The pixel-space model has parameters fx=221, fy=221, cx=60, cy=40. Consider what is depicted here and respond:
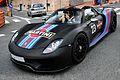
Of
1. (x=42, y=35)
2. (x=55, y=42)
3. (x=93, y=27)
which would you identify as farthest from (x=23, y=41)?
(x=93, y=27)

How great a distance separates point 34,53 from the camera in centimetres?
418

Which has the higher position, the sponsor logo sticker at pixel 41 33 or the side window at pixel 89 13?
the side window at pixel 89 13

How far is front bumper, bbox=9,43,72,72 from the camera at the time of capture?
4125 millimetres

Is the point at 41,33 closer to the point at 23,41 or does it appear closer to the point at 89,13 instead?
the point at 23,41

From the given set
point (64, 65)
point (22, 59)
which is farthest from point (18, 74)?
point (64, 65)

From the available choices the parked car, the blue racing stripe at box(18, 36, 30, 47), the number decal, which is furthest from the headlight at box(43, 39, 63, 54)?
the parked car

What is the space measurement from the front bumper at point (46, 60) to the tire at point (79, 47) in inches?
9.3

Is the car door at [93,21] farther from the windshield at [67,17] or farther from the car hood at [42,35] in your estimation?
the car hood at [42,35]

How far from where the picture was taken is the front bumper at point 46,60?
4.12 metres

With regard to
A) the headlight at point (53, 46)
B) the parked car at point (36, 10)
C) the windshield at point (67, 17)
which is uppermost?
the windshield at point (67, 17)

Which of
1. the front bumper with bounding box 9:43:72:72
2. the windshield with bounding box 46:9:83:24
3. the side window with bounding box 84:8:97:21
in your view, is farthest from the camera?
the side window with bounding box 84:8:97:21

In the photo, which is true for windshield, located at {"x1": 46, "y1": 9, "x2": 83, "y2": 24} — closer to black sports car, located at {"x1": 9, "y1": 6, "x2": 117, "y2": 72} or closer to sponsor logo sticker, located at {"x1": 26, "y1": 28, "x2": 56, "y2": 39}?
black sports car, located at {"x1": 9, "y1": 6, "x2": 117, "y2": 72}

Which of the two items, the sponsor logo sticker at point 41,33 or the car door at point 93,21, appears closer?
the sponsor logo sticker at point 41,33

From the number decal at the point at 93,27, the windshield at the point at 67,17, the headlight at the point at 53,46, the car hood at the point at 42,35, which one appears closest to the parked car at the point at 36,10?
the windshield at the point at 67,17
